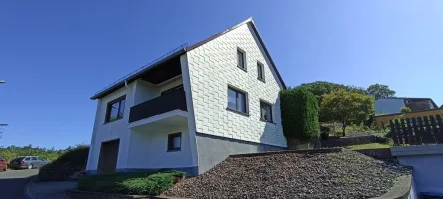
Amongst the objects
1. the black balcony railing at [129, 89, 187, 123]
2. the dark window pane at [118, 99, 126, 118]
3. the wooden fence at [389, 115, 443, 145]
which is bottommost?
the wooden fence at [389, 115, 443, 145]

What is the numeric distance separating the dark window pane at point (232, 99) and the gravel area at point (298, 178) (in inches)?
159

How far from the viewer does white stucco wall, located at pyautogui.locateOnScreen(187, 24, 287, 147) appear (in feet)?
39.1

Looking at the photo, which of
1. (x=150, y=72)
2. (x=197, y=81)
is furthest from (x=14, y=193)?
(x=197, y=81)

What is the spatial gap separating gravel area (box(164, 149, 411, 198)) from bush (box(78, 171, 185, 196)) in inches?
14.7

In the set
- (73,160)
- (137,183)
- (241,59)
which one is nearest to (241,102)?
(241,59)

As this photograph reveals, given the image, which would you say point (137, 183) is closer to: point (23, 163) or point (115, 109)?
point (115, 109)

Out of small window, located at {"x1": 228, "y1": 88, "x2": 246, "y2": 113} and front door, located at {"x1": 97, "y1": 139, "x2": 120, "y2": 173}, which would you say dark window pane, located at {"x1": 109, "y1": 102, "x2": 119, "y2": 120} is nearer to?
front door, located at {"x1": 97, "y1": 139, "x2": 120, "y2": 173}

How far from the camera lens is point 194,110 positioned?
11203mm

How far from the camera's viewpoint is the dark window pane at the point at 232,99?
13.9 metres

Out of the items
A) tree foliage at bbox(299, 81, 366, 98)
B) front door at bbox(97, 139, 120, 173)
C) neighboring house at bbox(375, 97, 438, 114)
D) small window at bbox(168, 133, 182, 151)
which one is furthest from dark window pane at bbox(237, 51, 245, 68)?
neighboring house at bbox(375, 97, 438, 114)

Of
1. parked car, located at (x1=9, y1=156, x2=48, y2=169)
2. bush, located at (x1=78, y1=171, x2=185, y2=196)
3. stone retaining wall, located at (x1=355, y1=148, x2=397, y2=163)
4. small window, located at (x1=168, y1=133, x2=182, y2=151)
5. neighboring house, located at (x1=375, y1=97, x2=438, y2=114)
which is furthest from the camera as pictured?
neighboring house, located at (x1=375, y1=97, x2=438, y2=114)

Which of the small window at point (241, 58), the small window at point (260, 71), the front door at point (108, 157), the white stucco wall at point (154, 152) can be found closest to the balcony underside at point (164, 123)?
the white stucco wall at point (154, 152)

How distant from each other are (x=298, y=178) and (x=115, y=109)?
1365 cm

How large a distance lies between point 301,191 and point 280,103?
12601 millimetres
